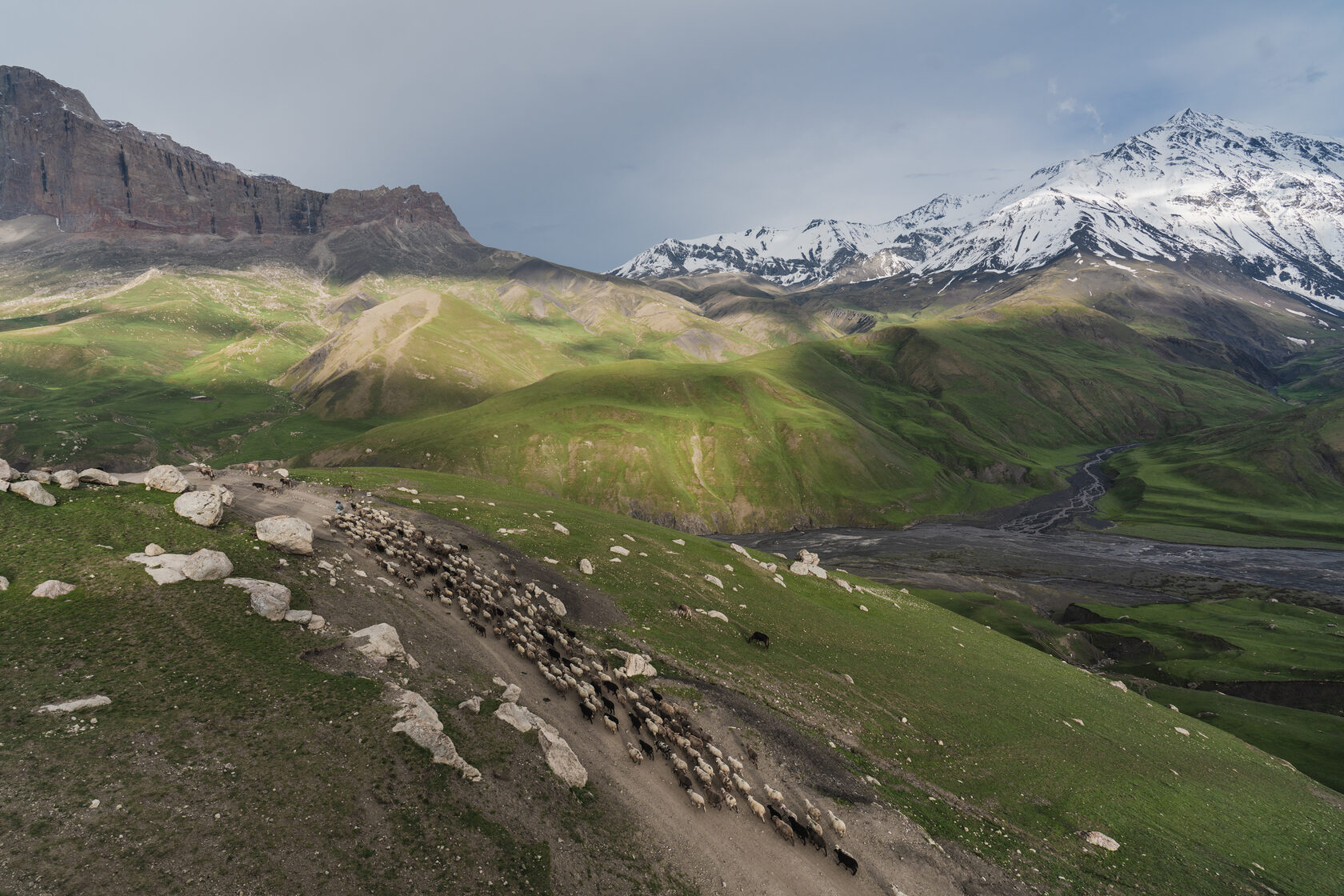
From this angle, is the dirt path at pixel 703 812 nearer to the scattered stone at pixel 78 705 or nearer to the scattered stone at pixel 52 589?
the scattered stone at pixel 52 589

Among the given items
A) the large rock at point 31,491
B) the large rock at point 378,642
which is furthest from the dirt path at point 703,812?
the large rock at point 31,491

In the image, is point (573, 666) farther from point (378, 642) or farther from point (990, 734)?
point (990, 734)

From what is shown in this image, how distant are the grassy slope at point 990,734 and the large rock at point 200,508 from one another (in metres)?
20.5

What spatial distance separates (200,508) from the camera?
30.5m

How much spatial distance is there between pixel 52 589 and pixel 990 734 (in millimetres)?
49067

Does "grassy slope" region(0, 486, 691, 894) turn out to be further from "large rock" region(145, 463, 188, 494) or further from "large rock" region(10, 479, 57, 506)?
"large rock" region(145, 463, 188, 494)

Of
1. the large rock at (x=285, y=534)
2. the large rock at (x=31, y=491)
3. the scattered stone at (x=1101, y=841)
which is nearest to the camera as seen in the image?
the scattered stone at (x=1101, y=841)

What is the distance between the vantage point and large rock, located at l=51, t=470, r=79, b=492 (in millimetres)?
30172

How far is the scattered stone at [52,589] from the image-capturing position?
70.7 ft

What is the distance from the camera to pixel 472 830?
1731cm

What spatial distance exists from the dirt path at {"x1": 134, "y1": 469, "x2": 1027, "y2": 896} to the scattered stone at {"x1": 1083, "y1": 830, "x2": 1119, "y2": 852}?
6.52m

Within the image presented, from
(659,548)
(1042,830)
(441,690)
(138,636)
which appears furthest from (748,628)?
(138,636)

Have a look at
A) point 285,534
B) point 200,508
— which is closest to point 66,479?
point 200,508

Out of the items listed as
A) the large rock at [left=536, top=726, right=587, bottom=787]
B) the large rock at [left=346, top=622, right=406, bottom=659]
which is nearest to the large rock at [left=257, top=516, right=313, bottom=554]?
the large rock at [left=346, top=622, right=406, bottom=659]
